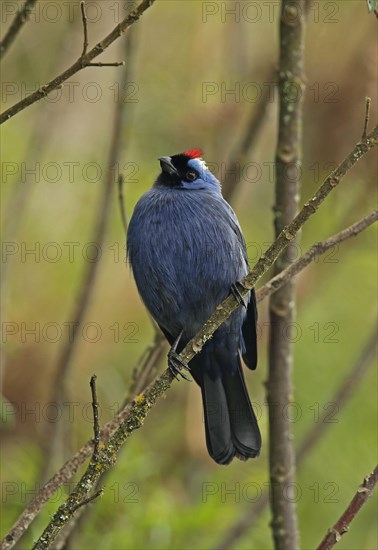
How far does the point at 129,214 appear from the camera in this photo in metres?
5.62

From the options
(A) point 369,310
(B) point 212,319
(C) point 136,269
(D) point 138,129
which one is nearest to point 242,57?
(D) point 138,129

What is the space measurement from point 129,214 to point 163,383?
3121 mm

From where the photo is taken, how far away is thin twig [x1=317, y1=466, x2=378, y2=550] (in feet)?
8.22

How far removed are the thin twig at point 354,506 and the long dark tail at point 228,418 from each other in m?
1.07

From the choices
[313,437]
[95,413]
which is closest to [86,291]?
[313,437]

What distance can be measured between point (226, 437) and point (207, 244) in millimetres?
857

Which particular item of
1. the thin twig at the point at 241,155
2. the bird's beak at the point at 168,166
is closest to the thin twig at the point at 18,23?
the bird's beak at the point at 168,166

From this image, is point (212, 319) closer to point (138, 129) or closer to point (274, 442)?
point (274, 442)

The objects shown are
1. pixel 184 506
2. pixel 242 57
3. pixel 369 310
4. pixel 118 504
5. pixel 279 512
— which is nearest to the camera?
pixel 279 512

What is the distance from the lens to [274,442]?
11.6 ft

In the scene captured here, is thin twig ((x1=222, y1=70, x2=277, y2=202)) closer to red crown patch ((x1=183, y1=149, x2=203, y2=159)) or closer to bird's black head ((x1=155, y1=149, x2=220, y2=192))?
bird's black head ((x1=155, y1=149, x2=220, y2=192))

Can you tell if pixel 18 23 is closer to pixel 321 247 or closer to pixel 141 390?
pixel 321 247

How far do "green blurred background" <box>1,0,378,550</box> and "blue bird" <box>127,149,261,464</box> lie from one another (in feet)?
1.68

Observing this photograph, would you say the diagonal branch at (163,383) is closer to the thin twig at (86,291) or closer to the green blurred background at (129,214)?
the thin twig at (86,291)
